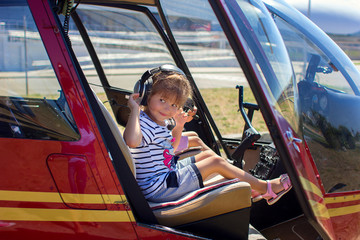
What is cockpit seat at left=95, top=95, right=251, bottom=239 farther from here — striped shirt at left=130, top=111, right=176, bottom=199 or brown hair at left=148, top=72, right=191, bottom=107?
brown hair at left=148, top=72, right=191, bottom=107

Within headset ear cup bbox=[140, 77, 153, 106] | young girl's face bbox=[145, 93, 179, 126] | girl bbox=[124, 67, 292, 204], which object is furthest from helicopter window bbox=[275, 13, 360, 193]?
headset ear cup bbox=[140, 77, 153, 106]

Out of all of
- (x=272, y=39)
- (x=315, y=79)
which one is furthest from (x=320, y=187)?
(x=272, y=39)

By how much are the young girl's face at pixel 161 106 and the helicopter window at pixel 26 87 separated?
0.59 m

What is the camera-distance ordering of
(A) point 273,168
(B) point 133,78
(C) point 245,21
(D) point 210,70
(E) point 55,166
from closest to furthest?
1. (E) point 55,166
2. (C) point 245,21
3. (A) point 273,168
4. (B) point 133,78
5. (D) point 210,70

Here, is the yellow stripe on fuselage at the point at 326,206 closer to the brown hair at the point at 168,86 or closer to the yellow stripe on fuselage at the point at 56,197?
the brown hair at the point at 168,86

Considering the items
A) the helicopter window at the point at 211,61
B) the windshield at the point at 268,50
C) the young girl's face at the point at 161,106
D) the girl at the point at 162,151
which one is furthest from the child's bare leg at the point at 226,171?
the helicopter window at the point at 211,61

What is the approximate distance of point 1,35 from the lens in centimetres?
186

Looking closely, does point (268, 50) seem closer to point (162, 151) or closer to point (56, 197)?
point (162, 151)

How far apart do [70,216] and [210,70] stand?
45.0ft

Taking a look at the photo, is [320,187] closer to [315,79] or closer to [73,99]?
[315,79]

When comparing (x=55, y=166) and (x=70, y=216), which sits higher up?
(x=55, y=166)

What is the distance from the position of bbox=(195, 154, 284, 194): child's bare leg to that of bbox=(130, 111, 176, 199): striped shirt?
234 millimetres

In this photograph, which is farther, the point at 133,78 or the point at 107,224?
the point at 133,78

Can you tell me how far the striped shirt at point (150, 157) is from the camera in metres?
2.29
